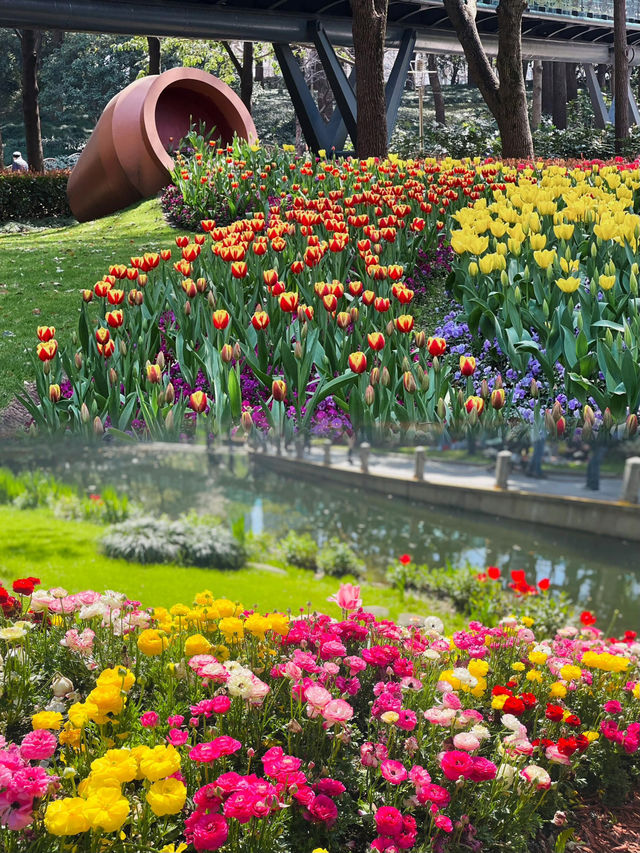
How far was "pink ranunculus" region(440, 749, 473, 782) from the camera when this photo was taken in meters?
1.83

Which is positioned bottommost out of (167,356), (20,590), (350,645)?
(350,645)

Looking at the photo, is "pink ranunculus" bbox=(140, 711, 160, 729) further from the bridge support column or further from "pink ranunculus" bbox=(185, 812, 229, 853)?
the bridge support column

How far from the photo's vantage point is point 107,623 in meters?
2.32

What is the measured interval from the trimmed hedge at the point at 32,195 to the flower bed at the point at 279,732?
17.2 m

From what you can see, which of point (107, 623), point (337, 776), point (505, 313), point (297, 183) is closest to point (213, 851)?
point (337, 776)

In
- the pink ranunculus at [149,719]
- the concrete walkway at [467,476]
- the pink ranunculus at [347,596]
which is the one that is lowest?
the pink ranunculus at [149,719]

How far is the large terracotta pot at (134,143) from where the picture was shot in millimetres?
12906

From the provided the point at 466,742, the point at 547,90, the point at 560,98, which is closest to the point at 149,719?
the point at 466,742

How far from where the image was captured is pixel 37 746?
5.52 feet

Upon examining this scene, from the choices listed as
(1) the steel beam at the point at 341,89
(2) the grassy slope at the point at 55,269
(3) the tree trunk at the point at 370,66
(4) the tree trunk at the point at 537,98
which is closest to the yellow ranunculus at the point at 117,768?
(2) the grassy slope at the point at 55,269

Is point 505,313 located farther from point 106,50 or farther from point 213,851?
point 106,50

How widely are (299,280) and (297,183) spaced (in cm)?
478

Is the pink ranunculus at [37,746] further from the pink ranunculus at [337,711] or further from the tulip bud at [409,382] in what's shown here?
the tulip bud at [409,382]

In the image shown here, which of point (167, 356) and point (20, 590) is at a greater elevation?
point (167, 356)
